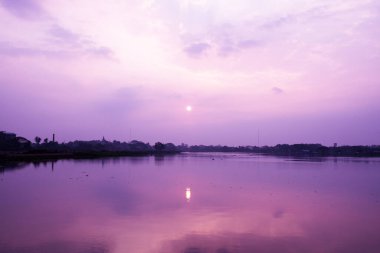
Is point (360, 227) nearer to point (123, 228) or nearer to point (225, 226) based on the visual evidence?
point (225, 226)

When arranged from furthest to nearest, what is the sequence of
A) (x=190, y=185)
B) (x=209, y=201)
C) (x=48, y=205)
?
(x=190, y=185)
(x=209, y=201)
(x=48, y=205)

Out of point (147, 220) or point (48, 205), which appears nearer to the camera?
point (147, 220)

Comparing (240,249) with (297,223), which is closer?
(240,249)

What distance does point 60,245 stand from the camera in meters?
12.7

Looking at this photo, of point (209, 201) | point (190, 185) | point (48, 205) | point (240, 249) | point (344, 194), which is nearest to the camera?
point (240, 249)

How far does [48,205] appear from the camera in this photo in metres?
20.7

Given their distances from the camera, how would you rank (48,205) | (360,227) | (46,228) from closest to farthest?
1. (46,228)
2. (360,227)
3. (48,205)

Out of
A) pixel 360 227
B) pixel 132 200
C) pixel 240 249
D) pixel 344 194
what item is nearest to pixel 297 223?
pixel 360 227

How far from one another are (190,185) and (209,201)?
9.41m

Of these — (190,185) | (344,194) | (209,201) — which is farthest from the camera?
(190,185)

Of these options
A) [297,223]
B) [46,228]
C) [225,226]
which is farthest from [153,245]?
[297,223]

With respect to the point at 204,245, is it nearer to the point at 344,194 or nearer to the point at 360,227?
the point at 360,227

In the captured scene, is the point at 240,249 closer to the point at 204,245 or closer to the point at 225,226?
the point at 204,245

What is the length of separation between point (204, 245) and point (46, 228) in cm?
700
